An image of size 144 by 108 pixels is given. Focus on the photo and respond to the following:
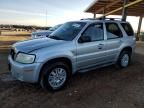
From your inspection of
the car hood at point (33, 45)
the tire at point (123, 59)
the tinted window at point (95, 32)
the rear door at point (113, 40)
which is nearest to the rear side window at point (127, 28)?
the rear door at point (113, 40)

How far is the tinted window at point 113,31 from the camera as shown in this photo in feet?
20.6

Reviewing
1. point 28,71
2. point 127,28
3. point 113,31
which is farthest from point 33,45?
point 127,28

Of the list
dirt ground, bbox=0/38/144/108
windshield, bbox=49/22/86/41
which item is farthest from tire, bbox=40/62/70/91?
windshield, bbox=49/22/86/41

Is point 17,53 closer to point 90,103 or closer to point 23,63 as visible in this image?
point 23,63

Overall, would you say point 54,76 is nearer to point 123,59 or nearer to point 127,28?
point 123,59

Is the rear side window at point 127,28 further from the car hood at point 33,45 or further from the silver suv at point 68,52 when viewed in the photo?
the car hood at point 33,45

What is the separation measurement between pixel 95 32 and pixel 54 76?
2002mm

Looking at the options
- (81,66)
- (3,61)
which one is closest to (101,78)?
(81,66)

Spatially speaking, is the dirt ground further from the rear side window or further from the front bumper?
the rear side window

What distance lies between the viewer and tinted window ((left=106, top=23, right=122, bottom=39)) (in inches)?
247

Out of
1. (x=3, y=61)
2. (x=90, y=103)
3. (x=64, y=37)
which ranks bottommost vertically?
(x=90, y=103)

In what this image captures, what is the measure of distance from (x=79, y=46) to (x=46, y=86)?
1.43 meters

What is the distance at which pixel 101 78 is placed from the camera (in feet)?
19.9

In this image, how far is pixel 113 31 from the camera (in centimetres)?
652
